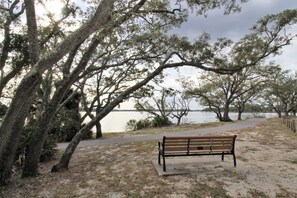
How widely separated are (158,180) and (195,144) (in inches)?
65.2

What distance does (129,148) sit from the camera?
11484 mm

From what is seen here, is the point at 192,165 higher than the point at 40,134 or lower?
lower

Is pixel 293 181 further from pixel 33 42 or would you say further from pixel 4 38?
pixel 4 38

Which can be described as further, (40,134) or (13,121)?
(40,134)

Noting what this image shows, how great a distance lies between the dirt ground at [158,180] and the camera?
5930 mm

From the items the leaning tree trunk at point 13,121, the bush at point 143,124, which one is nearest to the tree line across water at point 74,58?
the leaning tree trunk at point 13,121

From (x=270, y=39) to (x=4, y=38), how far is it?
1180 cm

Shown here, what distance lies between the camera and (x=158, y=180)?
6.61m

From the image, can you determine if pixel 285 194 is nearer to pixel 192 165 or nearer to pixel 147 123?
pixel 192 165

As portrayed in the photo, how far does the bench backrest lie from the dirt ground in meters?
0.56

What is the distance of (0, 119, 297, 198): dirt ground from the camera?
19.5ft

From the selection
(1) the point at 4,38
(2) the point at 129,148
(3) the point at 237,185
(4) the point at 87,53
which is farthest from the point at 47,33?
(3) the point at 237,185

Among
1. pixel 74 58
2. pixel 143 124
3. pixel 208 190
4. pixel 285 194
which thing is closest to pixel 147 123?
pixel 143 124

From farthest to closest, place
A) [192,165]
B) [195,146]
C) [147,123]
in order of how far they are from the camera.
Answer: [147,123], [192,165], [195,146]
